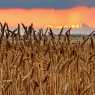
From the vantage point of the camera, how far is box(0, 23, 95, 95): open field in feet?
18.5

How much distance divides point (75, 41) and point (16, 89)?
6.73 ft

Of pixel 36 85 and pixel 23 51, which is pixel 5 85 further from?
pixel 23 51

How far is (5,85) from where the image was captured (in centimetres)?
554

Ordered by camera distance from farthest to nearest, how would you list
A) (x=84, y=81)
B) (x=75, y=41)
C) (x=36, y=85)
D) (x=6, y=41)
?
(x=75, y=41) < (x=6, y=41) < (x=84, y=81) < (x=36, y=85)

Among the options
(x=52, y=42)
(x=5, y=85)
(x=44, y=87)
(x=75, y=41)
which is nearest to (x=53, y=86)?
(x=44, y=87)

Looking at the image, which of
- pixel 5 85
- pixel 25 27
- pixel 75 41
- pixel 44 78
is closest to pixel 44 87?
pixel 44 78

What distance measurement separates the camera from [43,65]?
19.6 feet

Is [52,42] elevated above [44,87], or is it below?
above

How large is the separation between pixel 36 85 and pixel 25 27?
3.13ft

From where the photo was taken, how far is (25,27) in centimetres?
615

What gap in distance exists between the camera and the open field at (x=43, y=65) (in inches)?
222

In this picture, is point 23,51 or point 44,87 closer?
point 44,87

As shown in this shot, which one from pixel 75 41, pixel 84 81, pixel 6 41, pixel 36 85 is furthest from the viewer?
pixel 75 41

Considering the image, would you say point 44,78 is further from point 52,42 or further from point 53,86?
point 52,42
